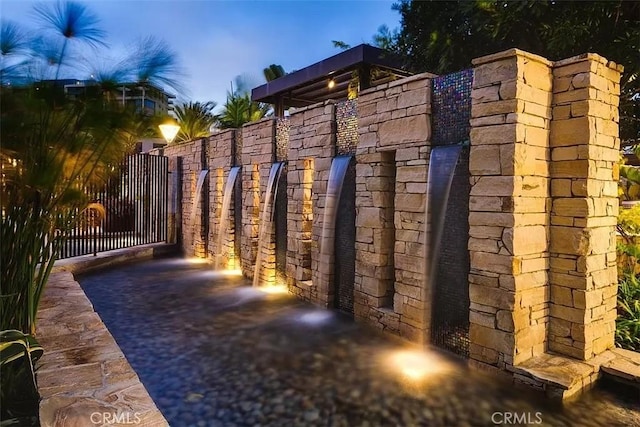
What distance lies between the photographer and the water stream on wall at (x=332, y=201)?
6207mm

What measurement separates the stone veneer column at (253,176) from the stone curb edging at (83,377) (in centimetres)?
387

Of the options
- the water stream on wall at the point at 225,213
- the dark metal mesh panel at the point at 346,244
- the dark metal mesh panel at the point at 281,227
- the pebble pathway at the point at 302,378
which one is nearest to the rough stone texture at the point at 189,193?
the water stream on wall at the point at 225,213

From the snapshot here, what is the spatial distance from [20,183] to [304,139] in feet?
14.9

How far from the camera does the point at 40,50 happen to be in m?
3.40

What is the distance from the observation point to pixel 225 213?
9.47 m

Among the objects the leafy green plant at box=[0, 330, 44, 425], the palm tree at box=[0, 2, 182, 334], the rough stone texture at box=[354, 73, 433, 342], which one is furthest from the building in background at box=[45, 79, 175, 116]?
the rough stone texture at box=[354, 73, 433, 342]

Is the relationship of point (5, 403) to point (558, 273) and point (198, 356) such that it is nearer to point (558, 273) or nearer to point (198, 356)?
point (198, 356)

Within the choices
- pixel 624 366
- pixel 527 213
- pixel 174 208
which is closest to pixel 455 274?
pixel 527 213

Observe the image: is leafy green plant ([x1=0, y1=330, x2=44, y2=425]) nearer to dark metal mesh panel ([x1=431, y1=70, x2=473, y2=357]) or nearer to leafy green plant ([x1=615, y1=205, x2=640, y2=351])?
dark metal mesh panel ([x1=431, y1=70, x2=473, y2=357])

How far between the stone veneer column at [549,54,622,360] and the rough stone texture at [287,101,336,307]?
10.8 feet

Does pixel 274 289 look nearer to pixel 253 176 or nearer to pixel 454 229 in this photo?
pixel 253 176

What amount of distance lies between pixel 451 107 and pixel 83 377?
4.43m

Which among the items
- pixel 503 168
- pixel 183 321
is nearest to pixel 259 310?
pixel 183 321

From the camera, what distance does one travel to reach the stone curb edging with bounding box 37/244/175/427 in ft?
8.32
